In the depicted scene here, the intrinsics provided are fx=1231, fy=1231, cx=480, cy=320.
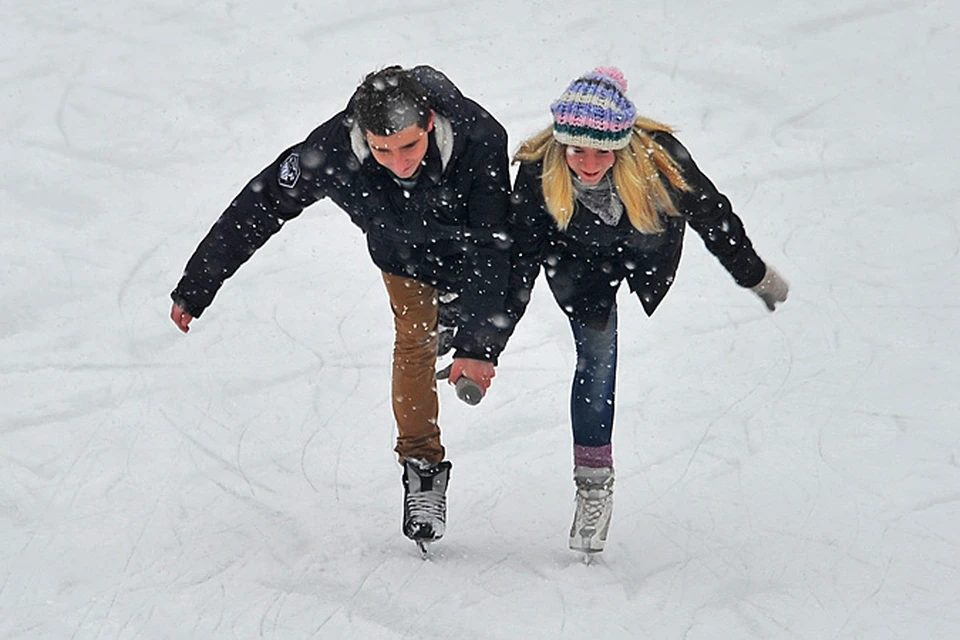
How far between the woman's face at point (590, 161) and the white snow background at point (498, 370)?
1.44 metres

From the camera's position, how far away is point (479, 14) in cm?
867

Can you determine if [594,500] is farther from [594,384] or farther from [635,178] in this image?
[635,178]

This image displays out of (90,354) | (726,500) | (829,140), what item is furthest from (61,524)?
(829,140)

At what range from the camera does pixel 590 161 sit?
362 cm

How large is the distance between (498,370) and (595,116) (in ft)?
7.46

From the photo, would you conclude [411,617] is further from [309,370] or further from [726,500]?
[309,370]

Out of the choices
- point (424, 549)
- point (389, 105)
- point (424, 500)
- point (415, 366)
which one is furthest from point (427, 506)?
point (389, 105)

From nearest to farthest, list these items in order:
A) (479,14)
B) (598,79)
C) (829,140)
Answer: (598,79) < (829,140) < (479,14)

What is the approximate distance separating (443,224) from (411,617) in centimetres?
129

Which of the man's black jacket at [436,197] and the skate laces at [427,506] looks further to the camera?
the skate laces at [427,506]

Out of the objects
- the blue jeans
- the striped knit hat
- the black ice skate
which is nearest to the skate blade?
the black ice skate

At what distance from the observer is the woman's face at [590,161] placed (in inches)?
142

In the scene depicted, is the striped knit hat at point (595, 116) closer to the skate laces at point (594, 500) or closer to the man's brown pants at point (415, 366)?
the man's brown pants at point (415, 366)

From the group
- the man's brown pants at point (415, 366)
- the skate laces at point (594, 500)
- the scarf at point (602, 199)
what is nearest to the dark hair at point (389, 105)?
the scarf at point (602, 199)
